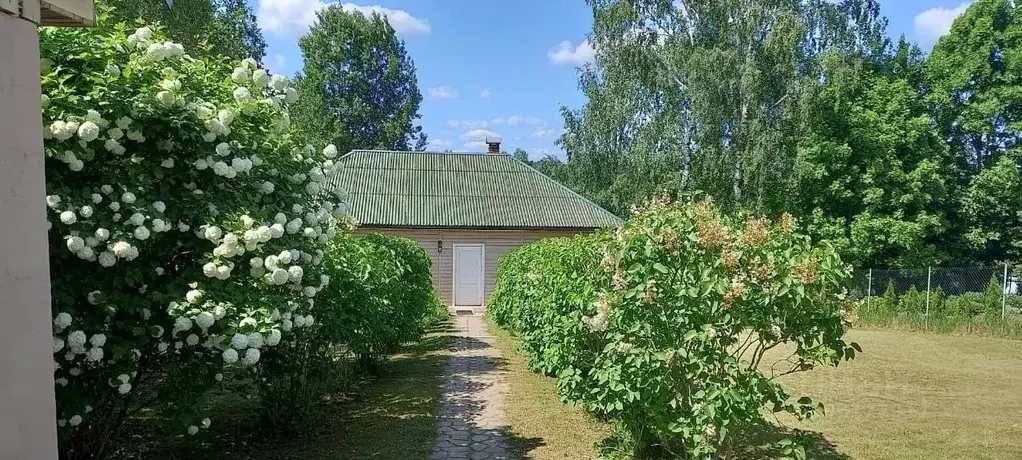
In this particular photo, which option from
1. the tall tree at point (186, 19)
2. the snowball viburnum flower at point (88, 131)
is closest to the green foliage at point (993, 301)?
the tall tree at point (186, 19)

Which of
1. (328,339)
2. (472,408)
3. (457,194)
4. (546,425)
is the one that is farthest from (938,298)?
(328,339)

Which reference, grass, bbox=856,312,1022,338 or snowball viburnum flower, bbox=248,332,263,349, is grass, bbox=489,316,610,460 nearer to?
snowball viburnum flower, bbox=248,332,263,349

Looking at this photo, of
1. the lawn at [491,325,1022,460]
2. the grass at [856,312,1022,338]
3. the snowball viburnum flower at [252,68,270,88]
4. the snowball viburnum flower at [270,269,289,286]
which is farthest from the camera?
the grass at [856,312,1022,338]

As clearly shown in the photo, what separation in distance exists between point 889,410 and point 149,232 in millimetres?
7417

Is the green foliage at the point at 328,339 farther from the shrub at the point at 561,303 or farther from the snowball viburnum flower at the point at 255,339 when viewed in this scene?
the shrub at the point at 561,303

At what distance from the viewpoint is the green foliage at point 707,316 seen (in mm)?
3643

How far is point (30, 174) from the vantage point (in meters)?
2.33

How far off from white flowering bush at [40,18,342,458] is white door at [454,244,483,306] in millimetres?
14950

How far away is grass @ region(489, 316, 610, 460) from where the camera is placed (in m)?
5.27

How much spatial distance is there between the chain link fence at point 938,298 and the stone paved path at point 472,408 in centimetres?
1012

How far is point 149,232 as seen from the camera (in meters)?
3.35

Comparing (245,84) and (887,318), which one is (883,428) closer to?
(245,84)

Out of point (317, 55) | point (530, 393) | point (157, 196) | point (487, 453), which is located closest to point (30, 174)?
point (157, 196)

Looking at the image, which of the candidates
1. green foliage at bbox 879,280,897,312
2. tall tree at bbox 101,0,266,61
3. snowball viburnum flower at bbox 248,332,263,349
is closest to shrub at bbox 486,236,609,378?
snowball viburnum flower at bbox 248,332,263,349
